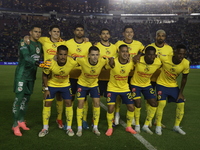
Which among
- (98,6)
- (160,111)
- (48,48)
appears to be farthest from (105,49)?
(98,6)

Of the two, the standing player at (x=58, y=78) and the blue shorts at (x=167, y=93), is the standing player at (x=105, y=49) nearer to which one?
the standing player at (x=58, y=78)

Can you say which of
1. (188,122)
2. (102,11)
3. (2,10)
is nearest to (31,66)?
(188,122)

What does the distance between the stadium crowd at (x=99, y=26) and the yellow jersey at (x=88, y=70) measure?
2442 centimetres

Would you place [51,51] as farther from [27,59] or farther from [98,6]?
[98,6]

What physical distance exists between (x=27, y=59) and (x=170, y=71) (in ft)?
10.8

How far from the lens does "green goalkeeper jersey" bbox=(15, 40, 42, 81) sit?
485 centimetres

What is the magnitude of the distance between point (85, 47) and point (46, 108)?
177cm

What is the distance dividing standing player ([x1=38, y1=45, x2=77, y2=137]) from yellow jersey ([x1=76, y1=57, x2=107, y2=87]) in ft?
0.69

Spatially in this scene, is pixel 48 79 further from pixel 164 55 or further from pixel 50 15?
pixel 50 15

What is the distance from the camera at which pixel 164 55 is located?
5.47 meters

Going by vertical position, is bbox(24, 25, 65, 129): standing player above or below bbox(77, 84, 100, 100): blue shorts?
above

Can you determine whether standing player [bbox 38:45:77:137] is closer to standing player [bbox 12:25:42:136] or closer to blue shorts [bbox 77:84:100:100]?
blue shorts [bbox 77:84:100:100]

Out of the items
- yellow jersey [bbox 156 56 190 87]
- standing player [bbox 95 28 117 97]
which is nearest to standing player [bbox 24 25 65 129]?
standing player [bbox 95 28 117 97]

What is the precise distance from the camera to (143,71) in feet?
16.7
